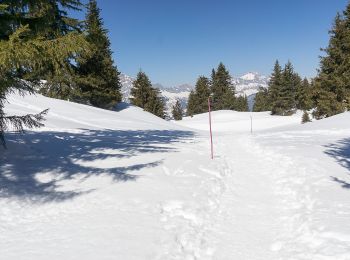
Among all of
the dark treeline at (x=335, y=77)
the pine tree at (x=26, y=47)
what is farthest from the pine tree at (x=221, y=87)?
the pine tree at (x=26, y=47)

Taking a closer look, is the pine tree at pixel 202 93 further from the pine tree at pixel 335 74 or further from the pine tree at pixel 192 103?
the pine tree at pixel 335 74

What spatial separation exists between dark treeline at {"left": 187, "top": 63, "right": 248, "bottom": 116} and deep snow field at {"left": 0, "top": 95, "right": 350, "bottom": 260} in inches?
2684

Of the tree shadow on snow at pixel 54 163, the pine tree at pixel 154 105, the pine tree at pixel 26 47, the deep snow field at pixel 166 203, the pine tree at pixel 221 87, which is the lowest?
the deep snow field at pixel 166 203

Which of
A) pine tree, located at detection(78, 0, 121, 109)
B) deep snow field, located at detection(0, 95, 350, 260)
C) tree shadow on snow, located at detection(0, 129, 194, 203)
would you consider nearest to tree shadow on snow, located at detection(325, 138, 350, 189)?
deep snow field, located at detection(0, 95, 350, 260)

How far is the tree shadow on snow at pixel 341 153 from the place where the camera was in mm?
10914

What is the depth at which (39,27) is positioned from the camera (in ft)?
30.3

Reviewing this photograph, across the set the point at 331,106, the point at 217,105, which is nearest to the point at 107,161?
the point at 331,106

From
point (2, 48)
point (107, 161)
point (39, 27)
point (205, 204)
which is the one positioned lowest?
point (205, 204)

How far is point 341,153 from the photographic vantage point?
50.5 ft

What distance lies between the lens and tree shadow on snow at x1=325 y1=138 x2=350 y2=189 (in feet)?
35.8

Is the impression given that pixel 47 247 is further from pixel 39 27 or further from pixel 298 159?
pixel 298 159

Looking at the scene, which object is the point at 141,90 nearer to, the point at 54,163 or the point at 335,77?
the point at 335,77

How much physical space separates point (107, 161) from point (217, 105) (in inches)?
2905

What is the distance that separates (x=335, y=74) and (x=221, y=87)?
44.8m
